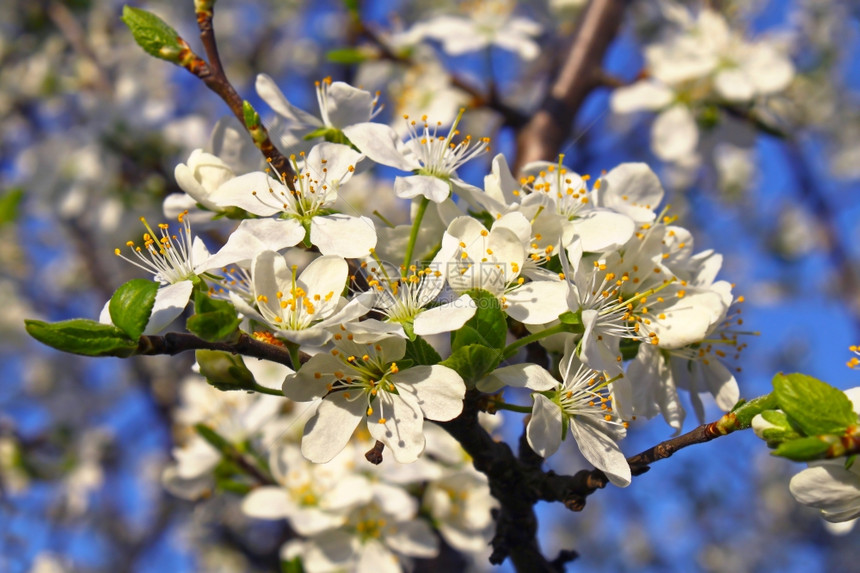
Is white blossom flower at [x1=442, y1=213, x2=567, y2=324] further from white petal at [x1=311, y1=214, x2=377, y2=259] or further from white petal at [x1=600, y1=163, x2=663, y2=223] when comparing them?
white petal at [x1=600, y1=163, x2=663, y2=223]

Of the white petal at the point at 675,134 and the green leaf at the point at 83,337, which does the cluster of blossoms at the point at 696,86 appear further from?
the green leaf at the point at 83,337

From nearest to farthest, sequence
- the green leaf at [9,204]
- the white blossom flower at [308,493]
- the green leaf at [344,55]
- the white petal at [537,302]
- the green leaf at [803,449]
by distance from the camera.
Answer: the green leaf at [803,449] → the white petal at [537,302] → the white blossom flower at [308,493] → the green leaf at [344,55] → the green leaf at [9,204]

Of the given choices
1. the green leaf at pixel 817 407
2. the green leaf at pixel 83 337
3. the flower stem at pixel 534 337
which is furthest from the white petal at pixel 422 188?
the green leaf at pixel 817 407

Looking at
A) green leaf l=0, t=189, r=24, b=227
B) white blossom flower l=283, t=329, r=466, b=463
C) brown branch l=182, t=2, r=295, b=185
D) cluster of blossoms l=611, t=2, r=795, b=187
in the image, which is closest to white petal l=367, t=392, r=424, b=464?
white blossom flower l=283, t=329, r=466, b=463

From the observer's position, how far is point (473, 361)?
3.91 feet

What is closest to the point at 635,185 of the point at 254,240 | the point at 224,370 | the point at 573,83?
the point at 254,240

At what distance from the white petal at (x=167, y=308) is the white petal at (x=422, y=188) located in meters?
Answer: 0.41

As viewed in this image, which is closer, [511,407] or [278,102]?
[511,407]

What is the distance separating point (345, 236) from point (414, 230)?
0.15 meters

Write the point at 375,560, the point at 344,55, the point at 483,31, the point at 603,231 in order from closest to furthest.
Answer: the point at 603,231, the point at 375,560, the point at 344,55, the point at 483,31

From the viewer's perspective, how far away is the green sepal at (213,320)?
108 centimetres

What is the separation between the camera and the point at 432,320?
47.2 inches

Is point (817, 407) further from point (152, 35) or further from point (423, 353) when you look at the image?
point (152, 35)

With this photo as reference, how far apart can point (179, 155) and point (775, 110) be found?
2689 millimetres
